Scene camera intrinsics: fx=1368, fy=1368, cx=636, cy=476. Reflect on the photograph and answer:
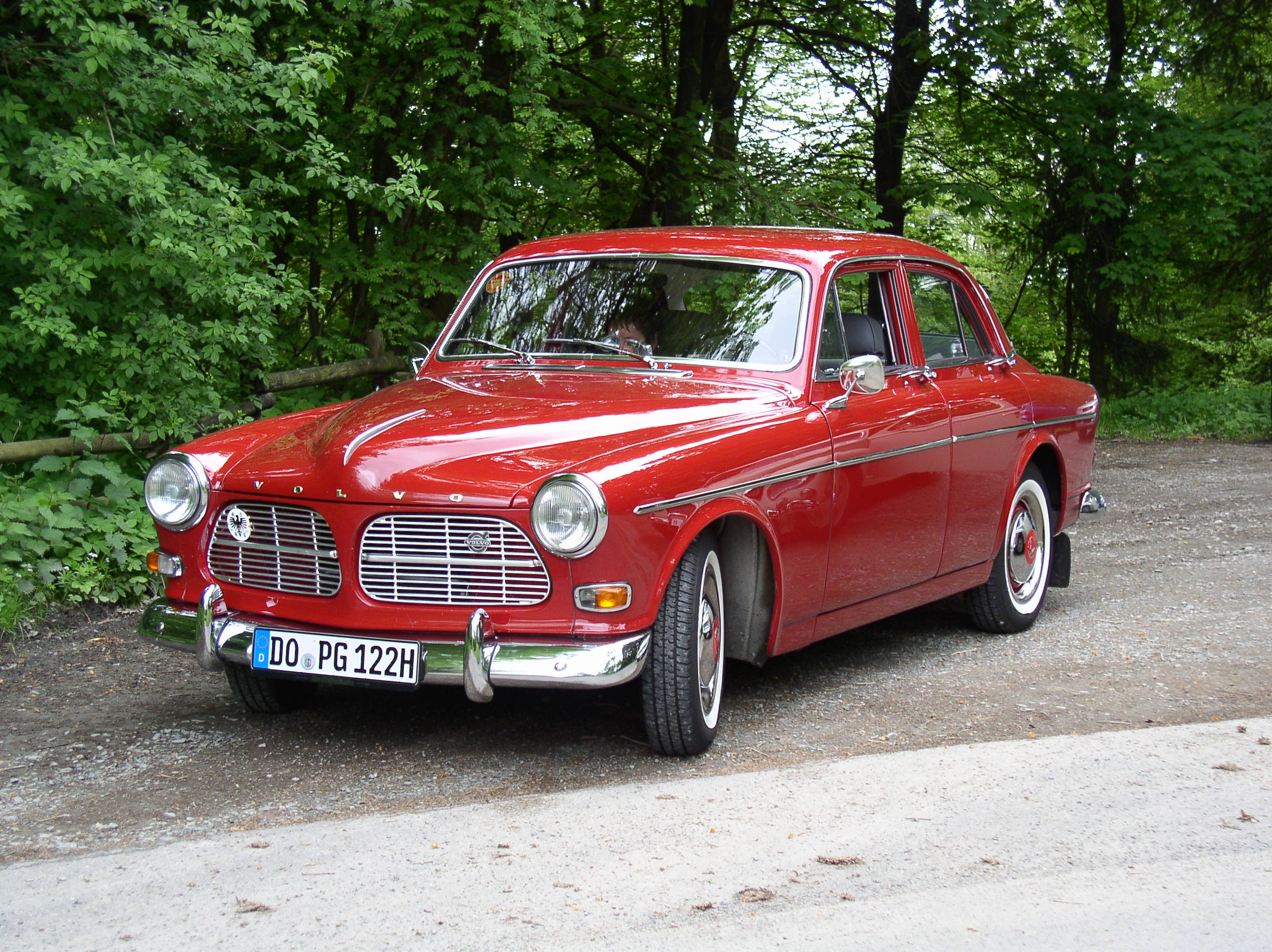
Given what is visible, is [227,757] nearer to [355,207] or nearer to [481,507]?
[481,507]

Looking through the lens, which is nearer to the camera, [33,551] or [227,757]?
[227,757]

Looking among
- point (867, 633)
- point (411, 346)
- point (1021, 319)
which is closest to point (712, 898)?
point (867, 633)

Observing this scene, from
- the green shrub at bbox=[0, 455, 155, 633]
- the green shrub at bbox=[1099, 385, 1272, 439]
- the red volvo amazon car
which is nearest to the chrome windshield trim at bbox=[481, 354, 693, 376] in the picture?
the red volvo amazon car

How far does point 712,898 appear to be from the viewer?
3.33 m

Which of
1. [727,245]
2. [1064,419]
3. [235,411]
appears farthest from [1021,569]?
[235,411]

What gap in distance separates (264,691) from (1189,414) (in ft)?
53.6

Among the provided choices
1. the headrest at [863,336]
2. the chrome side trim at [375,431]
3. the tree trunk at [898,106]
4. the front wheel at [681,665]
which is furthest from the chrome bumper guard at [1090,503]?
the tree trunk at [898,106]

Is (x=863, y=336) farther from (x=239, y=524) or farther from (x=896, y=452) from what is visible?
(x=239, y=524)

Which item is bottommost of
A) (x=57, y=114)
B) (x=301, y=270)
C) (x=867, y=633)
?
(x=867, y=633)

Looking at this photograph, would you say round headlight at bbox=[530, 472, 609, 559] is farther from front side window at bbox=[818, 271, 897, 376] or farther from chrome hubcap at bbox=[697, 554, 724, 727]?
front side window at bbox=[818, 271, 897, 376]

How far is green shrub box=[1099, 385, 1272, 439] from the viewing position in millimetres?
17391

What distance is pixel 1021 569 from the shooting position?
6.74 meters

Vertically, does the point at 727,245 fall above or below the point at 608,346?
above

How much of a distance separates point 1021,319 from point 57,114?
68.7 feet
